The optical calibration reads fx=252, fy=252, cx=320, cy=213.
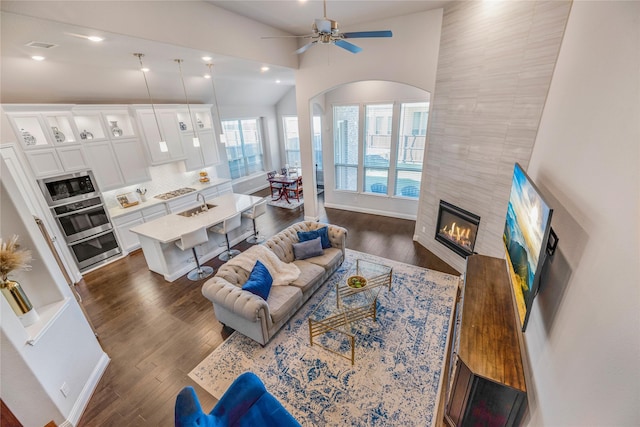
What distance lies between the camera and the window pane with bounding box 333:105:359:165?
6281mm

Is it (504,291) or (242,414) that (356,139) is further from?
(242,414)

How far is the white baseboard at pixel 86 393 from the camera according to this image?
7.47 feet

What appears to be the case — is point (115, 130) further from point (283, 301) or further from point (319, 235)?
point (283, 301)

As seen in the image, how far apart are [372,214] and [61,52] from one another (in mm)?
6229

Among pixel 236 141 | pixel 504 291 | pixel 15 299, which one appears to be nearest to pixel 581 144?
pixel 504 291

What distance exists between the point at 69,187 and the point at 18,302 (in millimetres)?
3186

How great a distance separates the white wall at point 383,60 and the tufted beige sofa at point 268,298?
327 cm

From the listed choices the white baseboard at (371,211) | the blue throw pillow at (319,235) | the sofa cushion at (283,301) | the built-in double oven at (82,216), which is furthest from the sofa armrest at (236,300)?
the white baseboard at (371,211)

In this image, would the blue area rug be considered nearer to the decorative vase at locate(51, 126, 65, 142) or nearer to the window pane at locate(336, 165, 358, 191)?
the window pane at locate(336, 165, 358, 191)

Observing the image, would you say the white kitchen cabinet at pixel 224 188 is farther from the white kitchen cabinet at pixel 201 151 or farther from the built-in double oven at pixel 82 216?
the built-in double oven at pixel 82 216

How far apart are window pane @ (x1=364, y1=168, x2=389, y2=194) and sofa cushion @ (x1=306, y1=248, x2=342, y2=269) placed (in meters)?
2.96

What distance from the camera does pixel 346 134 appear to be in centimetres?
650

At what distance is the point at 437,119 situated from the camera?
424 centimetres

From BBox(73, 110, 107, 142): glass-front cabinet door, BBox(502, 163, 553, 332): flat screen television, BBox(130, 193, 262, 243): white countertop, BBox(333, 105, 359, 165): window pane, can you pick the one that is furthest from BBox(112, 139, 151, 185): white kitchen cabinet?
BBox(502, 163, 553, 332): flat screen television
